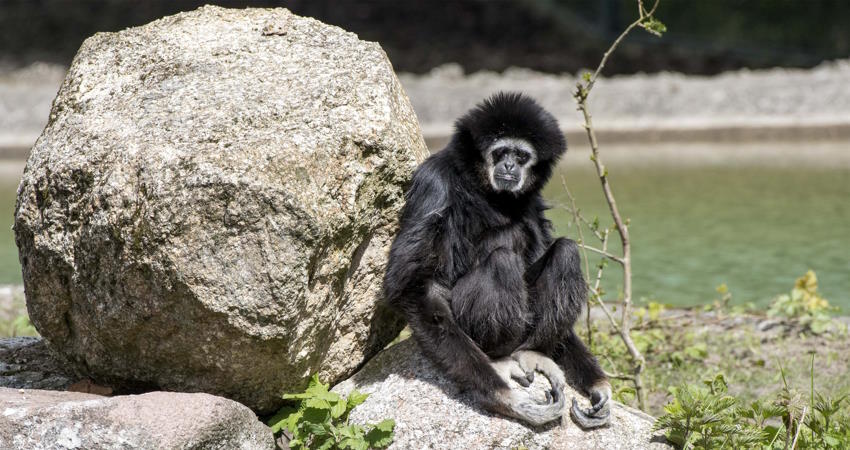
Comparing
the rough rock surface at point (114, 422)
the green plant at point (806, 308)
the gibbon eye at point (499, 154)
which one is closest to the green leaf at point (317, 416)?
the rough rock surface at point (114, 422)

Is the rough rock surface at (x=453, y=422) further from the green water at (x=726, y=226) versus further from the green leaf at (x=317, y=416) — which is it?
the green water at (x=726, y=226)

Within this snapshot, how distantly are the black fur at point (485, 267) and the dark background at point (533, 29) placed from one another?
18299 millimetres

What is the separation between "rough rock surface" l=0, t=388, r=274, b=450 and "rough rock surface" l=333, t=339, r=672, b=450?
86 centimetres

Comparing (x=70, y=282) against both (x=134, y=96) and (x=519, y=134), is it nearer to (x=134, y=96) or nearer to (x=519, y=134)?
(x=134, y=96)

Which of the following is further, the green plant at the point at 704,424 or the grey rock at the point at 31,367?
the grey rock at the point at 31,367

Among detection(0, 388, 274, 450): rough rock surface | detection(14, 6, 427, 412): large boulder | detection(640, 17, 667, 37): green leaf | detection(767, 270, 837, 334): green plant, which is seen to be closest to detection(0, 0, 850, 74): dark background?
detection(767, 270, 837, 334): green plant

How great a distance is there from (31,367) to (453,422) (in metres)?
2.53

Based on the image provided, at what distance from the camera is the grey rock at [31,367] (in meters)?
5.00

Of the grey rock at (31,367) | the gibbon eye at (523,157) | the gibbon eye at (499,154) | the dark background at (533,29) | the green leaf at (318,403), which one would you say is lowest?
the green leaf at (318,403)

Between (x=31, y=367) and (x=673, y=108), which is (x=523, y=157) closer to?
(x=31, y=367)

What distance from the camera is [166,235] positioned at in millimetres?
4004

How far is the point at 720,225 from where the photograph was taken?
11273 millimetres

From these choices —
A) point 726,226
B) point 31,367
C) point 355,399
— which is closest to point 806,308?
point 355,399

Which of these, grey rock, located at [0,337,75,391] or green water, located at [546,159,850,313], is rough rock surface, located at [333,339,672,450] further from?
green water, located at [546,159,850,313]
